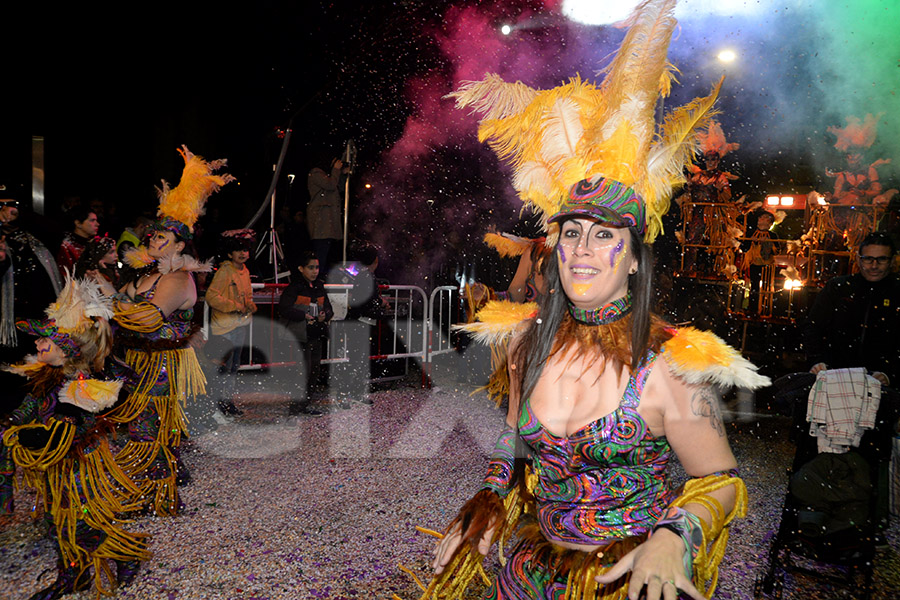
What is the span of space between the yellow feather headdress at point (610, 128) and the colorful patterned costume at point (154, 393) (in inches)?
115

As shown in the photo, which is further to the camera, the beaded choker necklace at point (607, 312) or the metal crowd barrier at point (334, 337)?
the metal crowd barrier at point (334, 337)

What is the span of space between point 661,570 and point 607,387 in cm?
48

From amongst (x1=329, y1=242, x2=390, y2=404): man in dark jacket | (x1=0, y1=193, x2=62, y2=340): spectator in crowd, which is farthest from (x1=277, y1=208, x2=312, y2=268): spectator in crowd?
(x1=0, y1=193, x2=62, y2=340): spectator in crowd

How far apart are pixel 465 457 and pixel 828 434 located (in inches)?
110

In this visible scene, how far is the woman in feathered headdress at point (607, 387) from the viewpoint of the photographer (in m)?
1.47

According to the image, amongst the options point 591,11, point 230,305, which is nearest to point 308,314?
point 230,305

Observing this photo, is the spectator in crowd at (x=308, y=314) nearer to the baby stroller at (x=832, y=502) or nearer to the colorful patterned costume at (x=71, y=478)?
the colorful patterned costume at (x=71, y=478)

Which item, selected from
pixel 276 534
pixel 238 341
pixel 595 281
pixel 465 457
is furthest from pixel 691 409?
pixel 238 341

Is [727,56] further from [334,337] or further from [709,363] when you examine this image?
[709,363]

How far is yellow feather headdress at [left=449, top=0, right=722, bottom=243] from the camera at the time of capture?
1.70m

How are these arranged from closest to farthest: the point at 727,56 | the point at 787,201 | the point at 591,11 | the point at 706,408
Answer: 1. the point at 706,408
2. the point at 727,56
3. the point at 591,11
4. the point at 787,201

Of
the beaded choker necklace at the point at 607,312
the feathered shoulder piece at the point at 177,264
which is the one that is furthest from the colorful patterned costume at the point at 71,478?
the beaded choker necklace at the point at 607,312

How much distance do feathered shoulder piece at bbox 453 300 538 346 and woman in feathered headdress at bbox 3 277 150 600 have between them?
2.19 metres

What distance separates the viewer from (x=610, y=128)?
1.73 m
